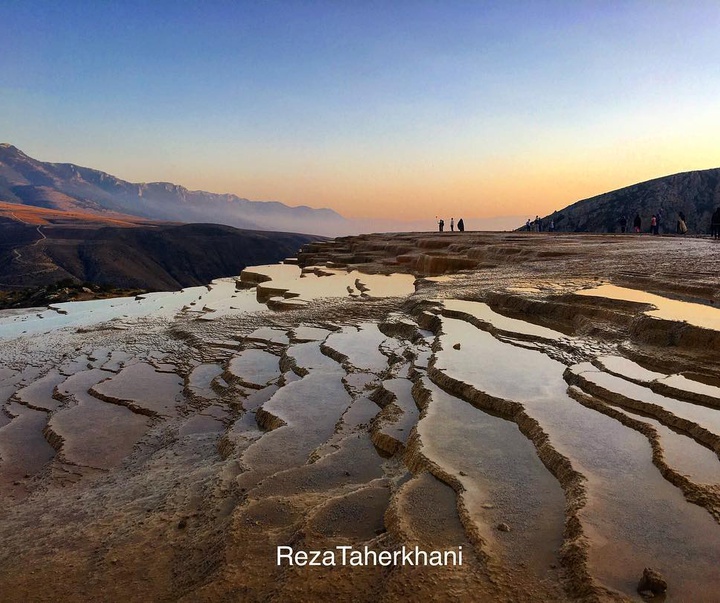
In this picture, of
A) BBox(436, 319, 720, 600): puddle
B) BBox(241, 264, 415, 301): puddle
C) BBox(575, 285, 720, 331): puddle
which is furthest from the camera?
BBox(241, 264, 415, 301): puddle

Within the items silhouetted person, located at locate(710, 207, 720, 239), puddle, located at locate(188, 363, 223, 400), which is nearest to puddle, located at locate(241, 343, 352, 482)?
puddle, located at locate(188, 363, 223, 400)

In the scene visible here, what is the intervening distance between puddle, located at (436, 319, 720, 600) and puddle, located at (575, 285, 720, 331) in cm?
181

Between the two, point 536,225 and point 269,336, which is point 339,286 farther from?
point 536,225

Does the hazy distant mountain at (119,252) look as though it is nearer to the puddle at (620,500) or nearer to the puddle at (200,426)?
the puddle at (200,426)

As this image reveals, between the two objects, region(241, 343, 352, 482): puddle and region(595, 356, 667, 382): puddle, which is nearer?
region(241, 343, 352, 482): puddle

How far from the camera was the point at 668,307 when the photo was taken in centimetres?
578

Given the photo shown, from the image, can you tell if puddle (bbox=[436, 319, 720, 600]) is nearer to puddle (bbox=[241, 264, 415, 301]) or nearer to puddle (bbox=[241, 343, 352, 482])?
puddle (bbox=[241, 343, 352, 482])

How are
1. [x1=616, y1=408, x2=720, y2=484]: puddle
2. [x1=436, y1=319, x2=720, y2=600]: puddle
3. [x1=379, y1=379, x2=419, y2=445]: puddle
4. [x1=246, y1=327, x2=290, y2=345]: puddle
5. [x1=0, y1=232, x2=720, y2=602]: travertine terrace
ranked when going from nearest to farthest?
[x1=436, y1=319, x2=720, y2=600]: puddle, [x1=0, y1=232, x2=720, y2=602]: travertine terrace, [x1=616, y1=408, x2=720, y2=484]: puddle, [x1=379, y1=379, x2=419, y2=445]: puddle, [x1=246, y1=327, x2=290, y2=345]: puddle

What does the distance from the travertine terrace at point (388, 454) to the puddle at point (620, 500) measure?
0.01 meters

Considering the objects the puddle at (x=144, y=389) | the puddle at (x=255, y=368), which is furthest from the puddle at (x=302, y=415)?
the puddle at (x=144, y=389)

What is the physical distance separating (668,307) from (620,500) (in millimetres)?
4176

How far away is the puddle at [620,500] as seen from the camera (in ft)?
6.19

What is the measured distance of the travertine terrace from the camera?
2.02 metres

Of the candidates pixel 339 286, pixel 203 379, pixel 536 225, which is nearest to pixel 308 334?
pixel 203 379
